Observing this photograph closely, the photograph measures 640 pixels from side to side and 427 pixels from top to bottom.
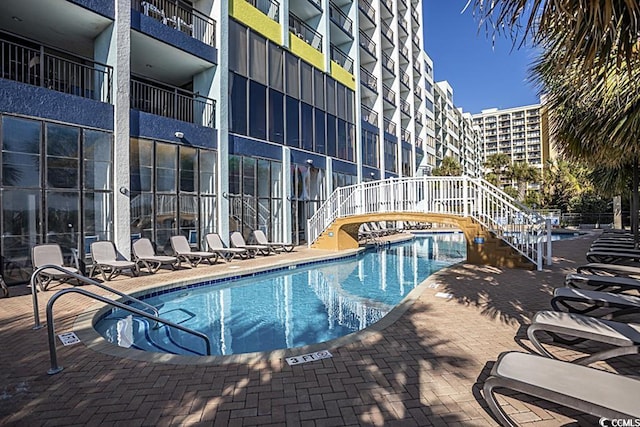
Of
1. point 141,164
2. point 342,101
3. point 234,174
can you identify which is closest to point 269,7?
point 342,101

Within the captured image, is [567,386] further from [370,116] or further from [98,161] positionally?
[370,116]

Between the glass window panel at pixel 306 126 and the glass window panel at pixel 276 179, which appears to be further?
the glass window panel at pixel 306 126

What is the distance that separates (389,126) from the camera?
26.7m

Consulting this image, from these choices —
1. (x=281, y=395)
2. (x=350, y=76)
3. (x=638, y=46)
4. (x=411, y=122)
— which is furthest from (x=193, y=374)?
(x=411, y=122)

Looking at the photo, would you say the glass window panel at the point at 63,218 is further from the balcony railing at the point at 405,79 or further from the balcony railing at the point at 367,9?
the balcony railing at the point at 405,79

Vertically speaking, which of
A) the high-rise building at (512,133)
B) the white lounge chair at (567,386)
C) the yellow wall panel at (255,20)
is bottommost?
the white lounge chair at (567,386)

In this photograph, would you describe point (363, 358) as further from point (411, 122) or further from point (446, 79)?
point (446, 79)

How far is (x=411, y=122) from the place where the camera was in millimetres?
30406

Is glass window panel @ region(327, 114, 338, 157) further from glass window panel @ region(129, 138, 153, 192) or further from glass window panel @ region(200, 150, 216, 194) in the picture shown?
glass window panel @ region(129, 138, 153, 192)

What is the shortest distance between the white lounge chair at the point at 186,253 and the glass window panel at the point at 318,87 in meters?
10.2

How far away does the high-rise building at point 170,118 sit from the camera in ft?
27.6

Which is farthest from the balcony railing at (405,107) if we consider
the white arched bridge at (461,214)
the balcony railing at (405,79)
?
the white arched bridge at (461,214)

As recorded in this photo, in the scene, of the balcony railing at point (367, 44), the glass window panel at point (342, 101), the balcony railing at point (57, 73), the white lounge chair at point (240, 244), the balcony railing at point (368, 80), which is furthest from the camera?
the balcony railing at point (367, 44)

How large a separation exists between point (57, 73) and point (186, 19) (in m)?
4.70
